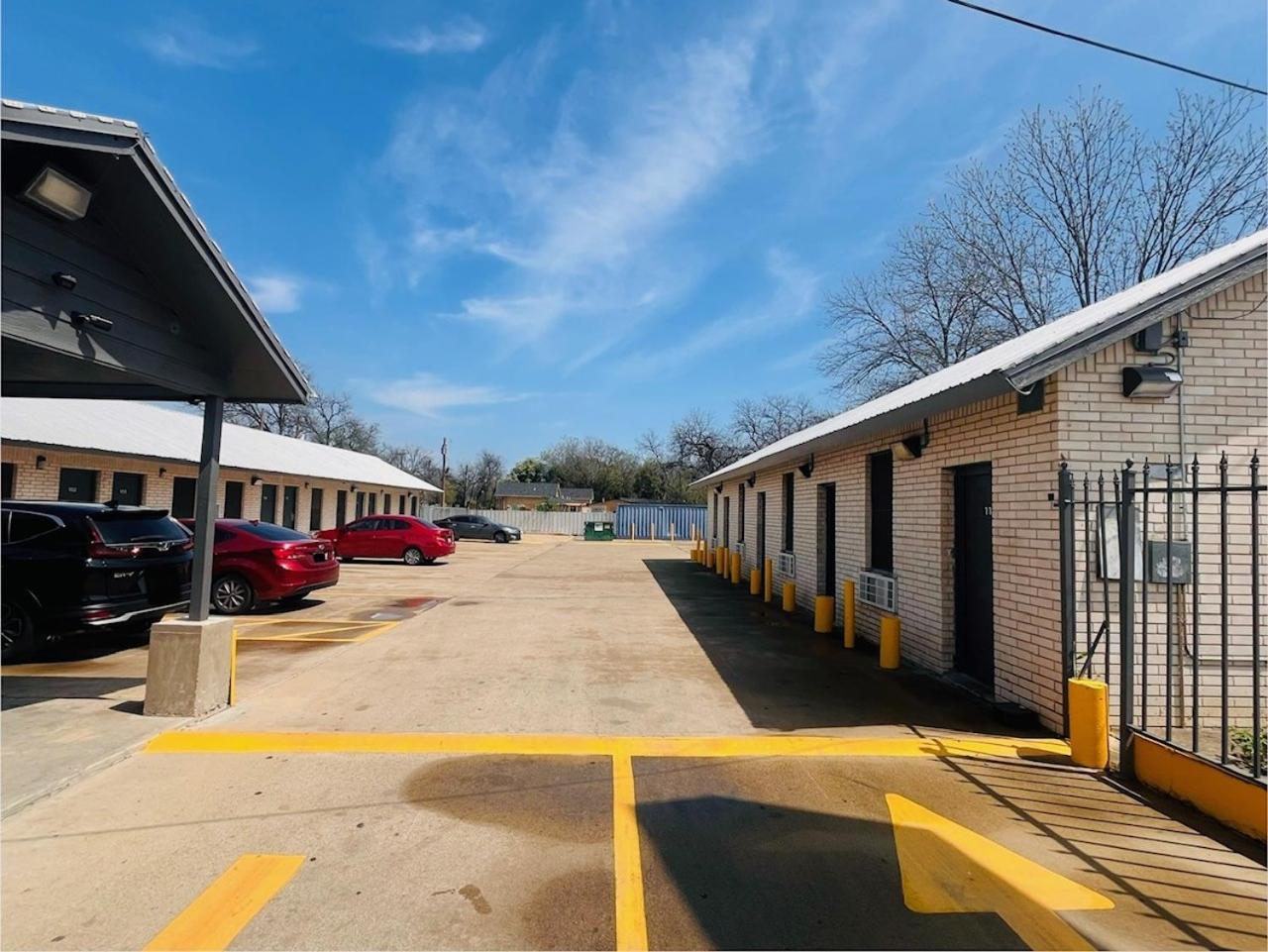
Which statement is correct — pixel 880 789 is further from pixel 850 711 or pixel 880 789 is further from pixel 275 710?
pixel 275 710

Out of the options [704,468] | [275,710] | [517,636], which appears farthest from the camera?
[704,468]

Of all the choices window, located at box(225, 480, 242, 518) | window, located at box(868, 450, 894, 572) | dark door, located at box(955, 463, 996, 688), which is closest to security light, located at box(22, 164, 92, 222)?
dark door, located at box(955, 463, 996, 688)

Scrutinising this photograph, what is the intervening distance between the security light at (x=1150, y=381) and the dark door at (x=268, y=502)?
23608 mm

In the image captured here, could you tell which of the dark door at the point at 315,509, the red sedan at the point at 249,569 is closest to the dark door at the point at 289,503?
the dark door at the point at 315,509

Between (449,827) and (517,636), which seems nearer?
(449,827)

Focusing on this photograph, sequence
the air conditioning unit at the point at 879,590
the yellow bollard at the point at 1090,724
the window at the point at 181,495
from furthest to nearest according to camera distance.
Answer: the window at the point at 181,495 < the air conditioning unit at the point at 879,590 < the yellow bollard at the point at 1090,724

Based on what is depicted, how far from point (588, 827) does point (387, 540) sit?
20.1 meters

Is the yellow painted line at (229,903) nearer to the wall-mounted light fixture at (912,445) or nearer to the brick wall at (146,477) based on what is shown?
the wall-mounted light fixture at (912,445)

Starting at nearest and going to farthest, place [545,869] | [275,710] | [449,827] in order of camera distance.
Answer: [545,869], [449,827], [275,710]

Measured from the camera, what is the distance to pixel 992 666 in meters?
6.63

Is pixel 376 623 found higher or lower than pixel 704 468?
lower

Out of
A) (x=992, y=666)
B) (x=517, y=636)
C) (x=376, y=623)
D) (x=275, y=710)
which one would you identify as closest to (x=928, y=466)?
(x=992, y=666)

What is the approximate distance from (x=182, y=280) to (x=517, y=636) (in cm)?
597

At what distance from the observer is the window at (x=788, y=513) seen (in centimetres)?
1396
